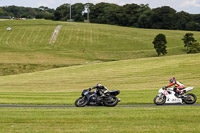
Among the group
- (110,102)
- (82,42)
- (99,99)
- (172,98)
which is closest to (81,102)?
(99,99)

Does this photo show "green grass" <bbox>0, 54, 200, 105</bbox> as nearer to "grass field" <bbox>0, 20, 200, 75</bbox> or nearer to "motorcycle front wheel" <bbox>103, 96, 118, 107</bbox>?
"motorcycle front wheel" <bbox>103, 96, 118, 107</bbox>

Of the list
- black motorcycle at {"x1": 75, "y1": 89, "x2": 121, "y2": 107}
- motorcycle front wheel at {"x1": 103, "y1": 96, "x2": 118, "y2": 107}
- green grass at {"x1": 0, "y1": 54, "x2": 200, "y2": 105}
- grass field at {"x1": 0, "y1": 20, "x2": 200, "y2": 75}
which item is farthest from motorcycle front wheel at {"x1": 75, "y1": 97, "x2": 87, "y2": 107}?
grass field at {"x1": 0, "y1": 20, "x2": 200, "y2": 75}

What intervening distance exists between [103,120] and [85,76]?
3315cm

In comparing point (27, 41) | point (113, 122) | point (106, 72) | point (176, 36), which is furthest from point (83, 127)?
point (176, 36)

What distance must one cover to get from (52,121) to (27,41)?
90728 mm

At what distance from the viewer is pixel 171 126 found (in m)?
15.3

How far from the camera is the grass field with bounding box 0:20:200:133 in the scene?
53.9 feet

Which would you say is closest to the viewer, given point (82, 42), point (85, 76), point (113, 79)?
point (113, 79)

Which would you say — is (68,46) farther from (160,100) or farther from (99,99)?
(160,100)

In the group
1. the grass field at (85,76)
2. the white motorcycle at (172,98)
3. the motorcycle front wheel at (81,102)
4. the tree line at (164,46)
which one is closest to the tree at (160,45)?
the tree line at (164,46)

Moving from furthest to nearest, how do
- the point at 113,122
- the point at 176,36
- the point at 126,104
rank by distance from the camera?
the point at 176,36
the point at 126,104
the point at 113,122

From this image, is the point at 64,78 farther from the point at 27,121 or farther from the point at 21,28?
the point at 21,28

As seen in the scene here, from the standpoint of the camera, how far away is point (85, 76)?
50.0 metres

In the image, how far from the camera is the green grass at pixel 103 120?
49.7ft
